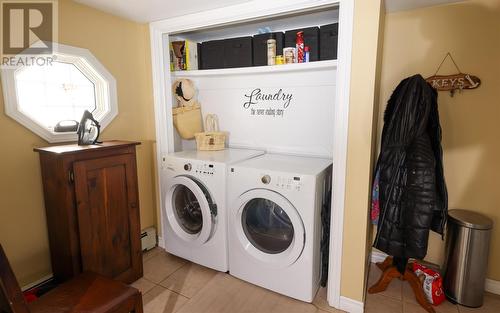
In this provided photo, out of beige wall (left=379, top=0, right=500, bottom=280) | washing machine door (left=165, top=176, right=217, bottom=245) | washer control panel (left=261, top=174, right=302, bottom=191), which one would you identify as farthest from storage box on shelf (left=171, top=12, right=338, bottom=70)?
washing machine door (left=165, top=176, right=217, bottom=245)

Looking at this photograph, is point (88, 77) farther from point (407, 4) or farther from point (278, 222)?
point (407, 4)

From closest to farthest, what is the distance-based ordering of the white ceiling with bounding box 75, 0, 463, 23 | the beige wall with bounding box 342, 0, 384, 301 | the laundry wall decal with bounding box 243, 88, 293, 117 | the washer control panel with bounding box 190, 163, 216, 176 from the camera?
the beige wall with bounding box 342, 0, 384, 301 < the white ceiling with bounding box 75, 0, 463, 23 < the washer control panel with bounding box 190, 163, 216, 176 < the laundry wall decal with bounding box 243, 88, 293, 117

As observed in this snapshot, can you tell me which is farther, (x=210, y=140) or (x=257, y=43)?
(x=210, y=140)

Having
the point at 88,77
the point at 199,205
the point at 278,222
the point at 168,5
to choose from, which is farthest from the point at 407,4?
the point at 88,77

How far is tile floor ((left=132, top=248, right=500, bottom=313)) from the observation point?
Answer: 6.11 feet

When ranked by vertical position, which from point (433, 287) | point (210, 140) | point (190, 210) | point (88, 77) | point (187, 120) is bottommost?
point (433, 287)

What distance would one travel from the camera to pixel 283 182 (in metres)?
1.78

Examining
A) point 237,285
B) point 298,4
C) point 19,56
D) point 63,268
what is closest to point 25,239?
point 63,268

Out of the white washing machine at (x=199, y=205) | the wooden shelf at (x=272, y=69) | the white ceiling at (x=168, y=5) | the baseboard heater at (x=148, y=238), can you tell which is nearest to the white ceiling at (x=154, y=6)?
the white ceiling at (x=168, y=5)

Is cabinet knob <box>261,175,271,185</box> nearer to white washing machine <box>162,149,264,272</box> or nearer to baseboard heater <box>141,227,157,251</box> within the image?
white washing machine <box>162,149,264,272</box>

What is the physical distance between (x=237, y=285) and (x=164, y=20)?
2.22 meters

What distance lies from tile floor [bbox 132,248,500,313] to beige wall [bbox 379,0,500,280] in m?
0.70

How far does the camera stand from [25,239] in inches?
72.1

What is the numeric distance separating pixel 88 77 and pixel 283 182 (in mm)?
1719
